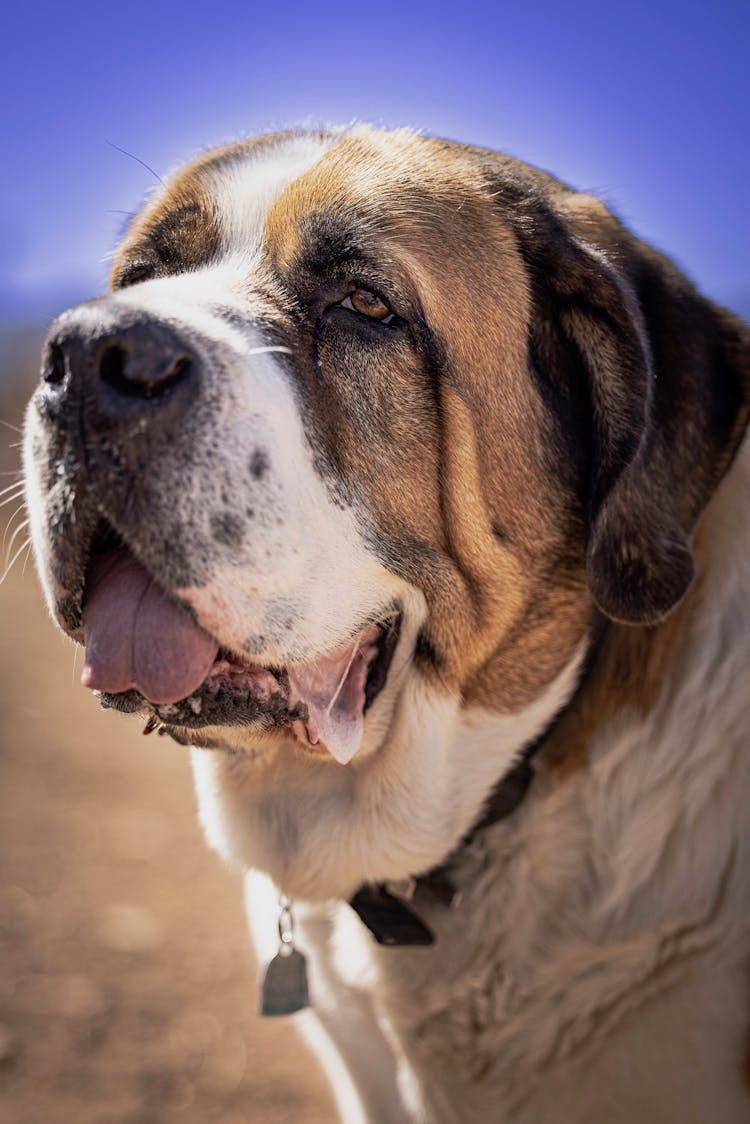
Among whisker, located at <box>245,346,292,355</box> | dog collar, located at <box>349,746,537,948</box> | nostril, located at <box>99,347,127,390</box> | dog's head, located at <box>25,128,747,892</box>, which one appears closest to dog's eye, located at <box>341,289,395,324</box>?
dog's head, located at <box>25,128,747,892</box>

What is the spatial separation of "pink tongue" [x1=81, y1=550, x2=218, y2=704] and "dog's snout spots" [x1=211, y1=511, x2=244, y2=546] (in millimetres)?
150

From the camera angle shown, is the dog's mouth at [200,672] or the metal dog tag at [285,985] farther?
the metal dog tag at [285,985]

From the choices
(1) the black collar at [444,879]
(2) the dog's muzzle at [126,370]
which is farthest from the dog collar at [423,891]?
(2) the dog's muzzle at [126,370]

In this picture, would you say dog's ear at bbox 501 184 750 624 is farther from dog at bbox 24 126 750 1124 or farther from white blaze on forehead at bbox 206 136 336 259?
white blaze on forehead at bbox 206 136 336 259

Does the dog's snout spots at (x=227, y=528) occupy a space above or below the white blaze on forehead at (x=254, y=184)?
below

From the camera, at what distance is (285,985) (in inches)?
94.7

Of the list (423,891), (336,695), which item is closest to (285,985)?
(423,891)

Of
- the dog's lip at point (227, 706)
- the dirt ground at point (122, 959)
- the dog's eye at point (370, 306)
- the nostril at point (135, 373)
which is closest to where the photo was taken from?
the nostril at point (135, 373)

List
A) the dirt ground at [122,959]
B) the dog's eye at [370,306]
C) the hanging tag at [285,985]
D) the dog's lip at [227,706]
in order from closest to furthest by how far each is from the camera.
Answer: the dog's lip at [227,706]
the dog's eye at [370,306]
the hanging tag at [285,985]
the dirt ground at [122,959]

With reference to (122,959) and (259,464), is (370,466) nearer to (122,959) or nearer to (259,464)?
(259,464)

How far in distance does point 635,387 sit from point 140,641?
105 centimetres

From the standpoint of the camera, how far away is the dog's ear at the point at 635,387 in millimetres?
2029

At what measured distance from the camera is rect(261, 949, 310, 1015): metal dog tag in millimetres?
2402

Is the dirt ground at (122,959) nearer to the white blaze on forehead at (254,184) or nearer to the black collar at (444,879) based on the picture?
the black collar at (444,879)
